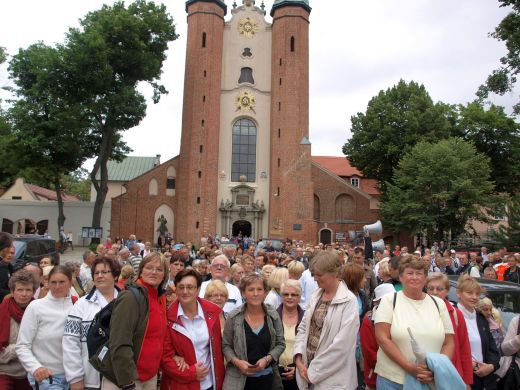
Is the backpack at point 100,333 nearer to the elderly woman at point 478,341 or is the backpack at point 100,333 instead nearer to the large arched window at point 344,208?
the elderly woman at point 478,341

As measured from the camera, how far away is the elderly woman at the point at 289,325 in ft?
16.1

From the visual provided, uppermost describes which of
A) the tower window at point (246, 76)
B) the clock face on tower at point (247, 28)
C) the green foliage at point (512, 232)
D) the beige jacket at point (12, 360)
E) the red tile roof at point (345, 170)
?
the clock face on tower at point (247, 28)

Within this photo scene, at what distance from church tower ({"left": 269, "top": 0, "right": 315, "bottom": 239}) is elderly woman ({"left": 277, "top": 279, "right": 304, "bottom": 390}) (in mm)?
29335

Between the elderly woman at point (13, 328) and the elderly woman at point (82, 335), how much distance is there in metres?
0.64

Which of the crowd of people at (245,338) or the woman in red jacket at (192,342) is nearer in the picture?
the crowd of people at (245,338)

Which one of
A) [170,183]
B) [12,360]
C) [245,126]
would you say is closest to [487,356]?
[12,360]

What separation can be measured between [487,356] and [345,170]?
44577 mm

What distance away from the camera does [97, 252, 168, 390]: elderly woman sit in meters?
3.74

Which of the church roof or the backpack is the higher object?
the church roof

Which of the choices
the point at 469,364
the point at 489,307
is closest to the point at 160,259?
the point at 469,364

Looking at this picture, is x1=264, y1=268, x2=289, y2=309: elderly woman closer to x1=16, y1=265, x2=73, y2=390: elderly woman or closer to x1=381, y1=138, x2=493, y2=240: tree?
x1=16, y1=265, x2=73, y2=390: elderly woman

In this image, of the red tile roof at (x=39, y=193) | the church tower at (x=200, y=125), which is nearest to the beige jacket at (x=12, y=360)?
the church tower at (x=200, y=125)

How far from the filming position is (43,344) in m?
4.34

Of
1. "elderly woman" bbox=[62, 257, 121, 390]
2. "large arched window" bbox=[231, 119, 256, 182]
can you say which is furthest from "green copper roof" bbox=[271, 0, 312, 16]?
"elderly woman" bbox=[62, 257, 121, 390]
